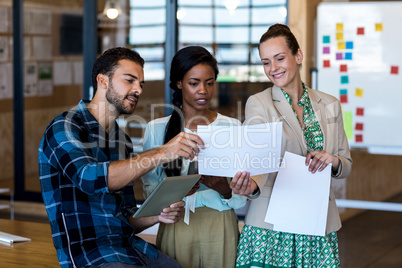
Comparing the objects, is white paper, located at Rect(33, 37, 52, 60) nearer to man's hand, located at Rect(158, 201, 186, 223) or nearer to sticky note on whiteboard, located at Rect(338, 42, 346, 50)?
sticky note on whiteboard, located at Rect(338, 42, 346, 50)

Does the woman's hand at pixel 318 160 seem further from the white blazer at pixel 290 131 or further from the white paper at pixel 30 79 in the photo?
the white paper at pixel 30 79

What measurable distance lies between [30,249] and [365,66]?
299cm

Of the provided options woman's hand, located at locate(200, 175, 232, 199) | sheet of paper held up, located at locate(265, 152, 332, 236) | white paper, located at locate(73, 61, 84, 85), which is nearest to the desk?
woman's hand, located at locate(200, 175, 232, 199)

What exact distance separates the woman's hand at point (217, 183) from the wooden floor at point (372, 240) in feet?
6.15

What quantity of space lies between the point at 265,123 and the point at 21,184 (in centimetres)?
433

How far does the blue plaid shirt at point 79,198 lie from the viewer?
1.87 meters

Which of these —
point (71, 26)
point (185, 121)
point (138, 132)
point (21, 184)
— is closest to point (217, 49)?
point (138, 132)

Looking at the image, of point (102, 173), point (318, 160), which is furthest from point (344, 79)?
point (102, 173)

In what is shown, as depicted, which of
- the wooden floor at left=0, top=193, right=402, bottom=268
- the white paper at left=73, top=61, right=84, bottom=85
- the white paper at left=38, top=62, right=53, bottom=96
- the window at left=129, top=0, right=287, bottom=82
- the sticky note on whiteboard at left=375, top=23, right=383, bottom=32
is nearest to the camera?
the wooden floor at left=0, top=193, right=402, bottom=268

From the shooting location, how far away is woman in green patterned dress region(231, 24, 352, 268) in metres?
1.97

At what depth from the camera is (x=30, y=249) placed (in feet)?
7.78

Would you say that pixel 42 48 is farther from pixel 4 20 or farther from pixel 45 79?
pixel 4 20

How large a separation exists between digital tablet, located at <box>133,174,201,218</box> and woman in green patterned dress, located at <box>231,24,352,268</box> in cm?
25

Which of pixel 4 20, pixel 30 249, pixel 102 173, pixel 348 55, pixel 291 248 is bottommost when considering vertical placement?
pixel 30 249
